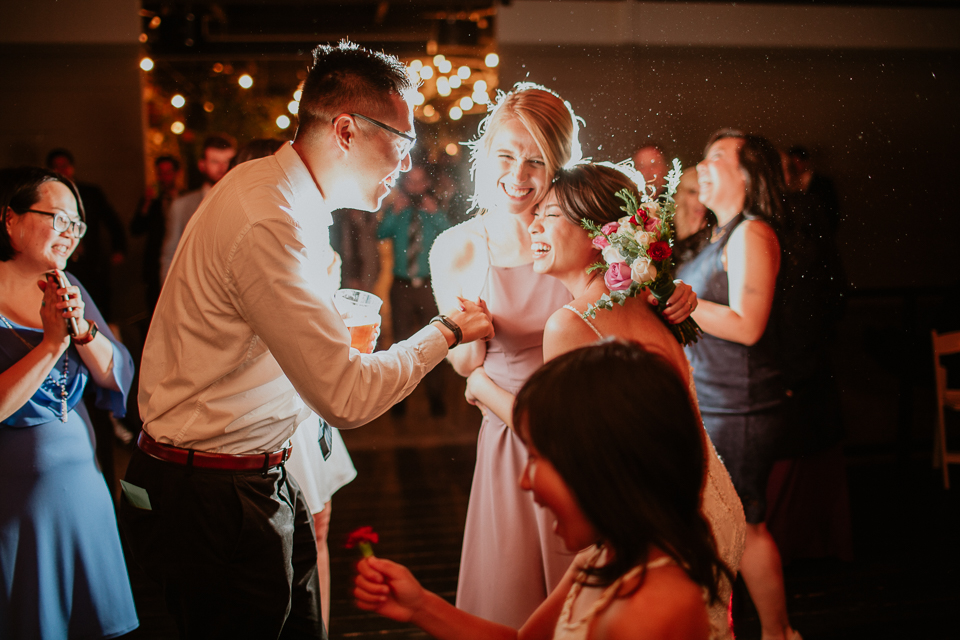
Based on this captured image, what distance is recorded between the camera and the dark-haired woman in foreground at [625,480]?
3.37 ft

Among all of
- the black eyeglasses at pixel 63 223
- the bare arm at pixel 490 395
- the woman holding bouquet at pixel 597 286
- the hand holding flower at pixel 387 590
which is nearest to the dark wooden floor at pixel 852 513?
the bare arm at pixel 490 395

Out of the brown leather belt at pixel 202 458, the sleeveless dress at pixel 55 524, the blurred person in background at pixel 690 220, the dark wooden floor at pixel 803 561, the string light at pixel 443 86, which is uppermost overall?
the string light at pixel 443 86

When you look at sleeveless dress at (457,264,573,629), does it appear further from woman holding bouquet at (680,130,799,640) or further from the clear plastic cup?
woman holding bouquet at (680,130,799,640)

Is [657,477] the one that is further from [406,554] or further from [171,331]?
[406,554]

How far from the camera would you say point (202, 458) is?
5.09 feet

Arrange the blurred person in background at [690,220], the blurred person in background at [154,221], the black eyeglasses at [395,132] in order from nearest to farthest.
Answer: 1. the black eyeglasses at [395,132]
2. the blurred person in background at [690,220]
3. the blurred person in background at [154,221]

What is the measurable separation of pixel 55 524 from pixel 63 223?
3.00 ft

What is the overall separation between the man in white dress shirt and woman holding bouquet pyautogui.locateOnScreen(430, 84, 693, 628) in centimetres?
43

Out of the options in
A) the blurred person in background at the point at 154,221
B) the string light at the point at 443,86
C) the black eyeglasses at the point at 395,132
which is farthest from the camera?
the blurred person in background at the point at 154,221

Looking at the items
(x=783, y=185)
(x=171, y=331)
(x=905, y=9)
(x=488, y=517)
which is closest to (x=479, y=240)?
(x=488, y=517)

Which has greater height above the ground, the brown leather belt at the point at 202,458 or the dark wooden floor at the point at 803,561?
the brown leather belt at the point at 202,458

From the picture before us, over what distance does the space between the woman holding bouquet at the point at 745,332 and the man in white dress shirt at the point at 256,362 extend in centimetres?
124

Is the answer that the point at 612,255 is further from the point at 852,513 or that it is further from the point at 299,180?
the point at 852,513

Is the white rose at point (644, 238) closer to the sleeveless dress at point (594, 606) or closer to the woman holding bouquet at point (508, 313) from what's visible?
the woman holding bouquet at point (508, 313)
